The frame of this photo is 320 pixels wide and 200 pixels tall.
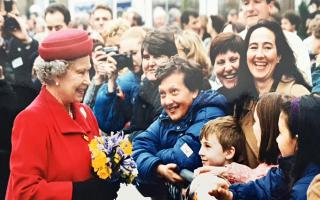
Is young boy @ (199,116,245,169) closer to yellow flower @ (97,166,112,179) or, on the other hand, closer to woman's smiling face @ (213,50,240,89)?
woman's smiling face @ (213,50,240,89)

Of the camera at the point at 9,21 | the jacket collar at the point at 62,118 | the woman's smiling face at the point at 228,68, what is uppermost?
the camera at the point at 9,21

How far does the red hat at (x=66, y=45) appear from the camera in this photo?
11.5ft

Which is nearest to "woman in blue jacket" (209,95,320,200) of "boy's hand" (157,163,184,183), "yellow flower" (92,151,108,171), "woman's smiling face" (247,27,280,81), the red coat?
"woman's smiling face" (247,27,280,81)

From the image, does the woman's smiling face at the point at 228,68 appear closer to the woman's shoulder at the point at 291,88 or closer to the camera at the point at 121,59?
the woman's shoulder at the point at 291,88

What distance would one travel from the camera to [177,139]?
354 centimetres

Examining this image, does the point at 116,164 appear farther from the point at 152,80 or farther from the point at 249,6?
the point at 249,6

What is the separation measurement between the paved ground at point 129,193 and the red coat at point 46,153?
230mm

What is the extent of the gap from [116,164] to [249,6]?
3.52ft

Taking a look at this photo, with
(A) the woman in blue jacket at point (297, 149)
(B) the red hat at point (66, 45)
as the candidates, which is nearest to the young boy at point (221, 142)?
(A) the woman in blue jacket at point (297, 149)

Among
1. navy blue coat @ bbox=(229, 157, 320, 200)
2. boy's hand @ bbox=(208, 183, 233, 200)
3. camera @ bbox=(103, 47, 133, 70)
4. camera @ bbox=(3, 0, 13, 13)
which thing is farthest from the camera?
camera @ bbox=(3, 0, 13, 13)

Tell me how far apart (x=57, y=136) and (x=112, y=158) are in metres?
0.32

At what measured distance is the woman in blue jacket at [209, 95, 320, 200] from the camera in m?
3.26

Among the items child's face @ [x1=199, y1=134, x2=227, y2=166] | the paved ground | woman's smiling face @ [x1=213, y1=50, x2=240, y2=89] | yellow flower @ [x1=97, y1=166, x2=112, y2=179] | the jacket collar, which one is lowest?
the paved ground

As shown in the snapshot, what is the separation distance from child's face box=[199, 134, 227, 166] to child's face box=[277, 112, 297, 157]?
1.01ft
